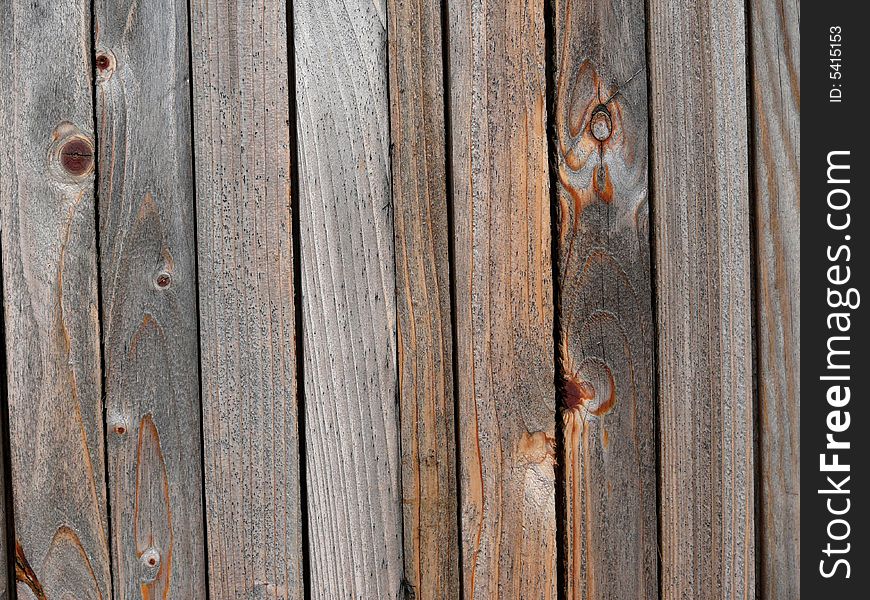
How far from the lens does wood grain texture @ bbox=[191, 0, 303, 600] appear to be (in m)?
1.16

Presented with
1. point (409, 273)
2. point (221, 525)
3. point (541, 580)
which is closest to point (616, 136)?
A: point (409, 273)

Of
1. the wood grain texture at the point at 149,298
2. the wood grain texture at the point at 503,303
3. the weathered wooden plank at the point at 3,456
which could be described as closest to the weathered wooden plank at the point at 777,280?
the wood grain texture at the point at 503,303

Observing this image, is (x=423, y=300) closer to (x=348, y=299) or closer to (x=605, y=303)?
(x=348, y=299)

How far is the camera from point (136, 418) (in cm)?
117

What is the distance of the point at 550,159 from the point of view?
47.1 inches

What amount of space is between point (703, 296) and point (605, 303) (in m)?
0.15

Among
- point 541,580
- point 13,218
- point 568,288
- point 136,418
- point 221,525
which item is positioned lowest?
point 541,580

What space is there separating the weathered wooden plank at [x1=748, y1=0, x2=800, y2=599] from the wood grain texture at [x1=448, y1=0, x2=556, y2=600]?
0.33m

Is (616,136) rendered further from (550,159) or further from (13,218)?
(13,218)

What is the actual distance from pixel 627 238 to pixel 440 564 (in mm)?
570

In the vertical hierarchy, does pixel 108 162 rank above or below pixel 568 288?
above

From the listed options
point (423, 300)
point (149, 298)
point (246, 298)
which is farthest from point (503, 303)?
point (149, 298)

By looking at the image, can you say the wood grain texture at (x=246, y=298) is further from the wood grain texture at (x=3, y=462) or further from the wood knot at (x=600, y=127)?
the wood knot at (x=600, y=127)
